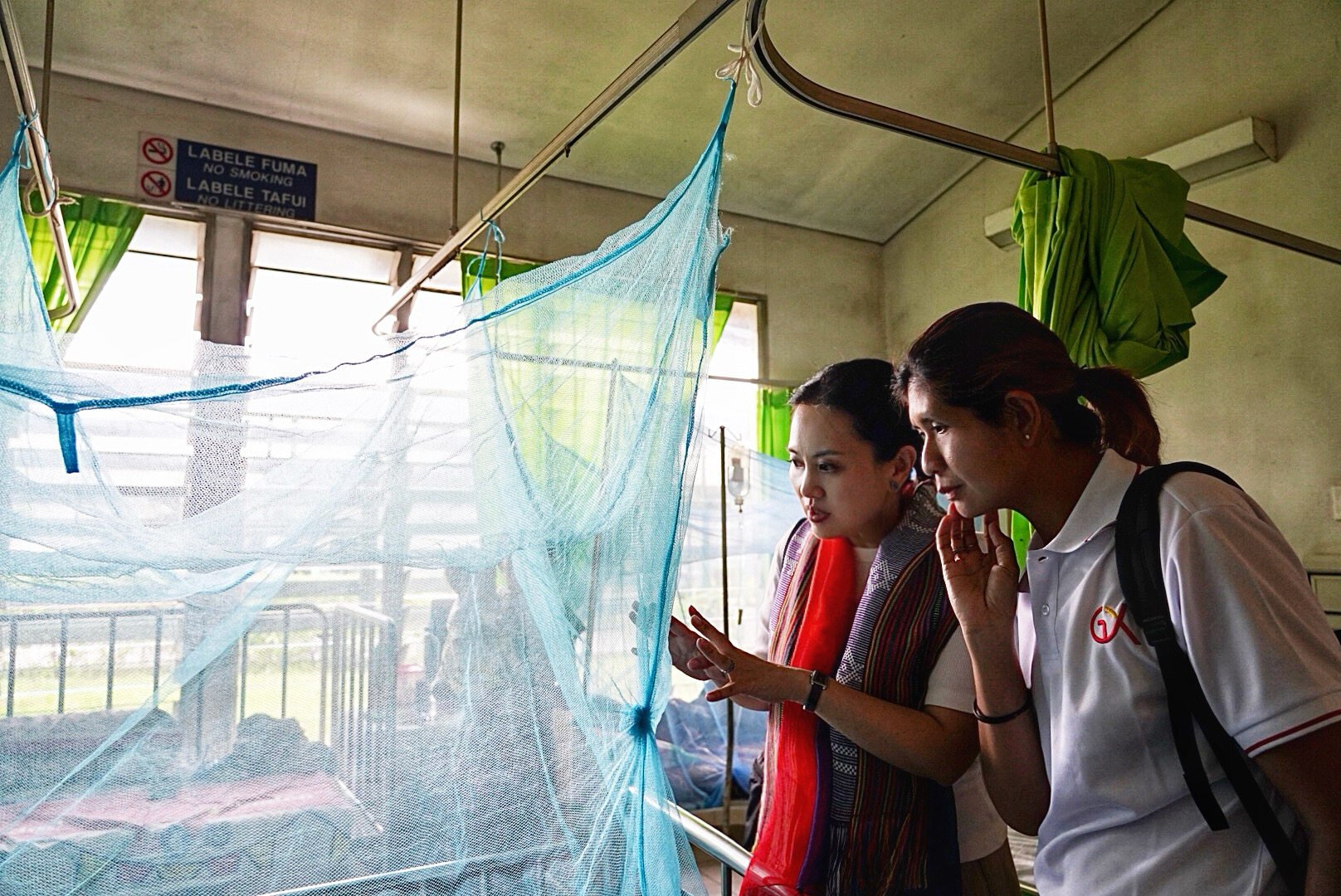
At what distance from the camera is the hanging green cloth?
177 cm

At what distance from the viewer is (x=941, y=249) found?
465 cm

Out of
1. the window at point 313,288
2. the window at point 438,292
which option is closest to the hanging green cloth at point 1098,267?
the window at point 313,288

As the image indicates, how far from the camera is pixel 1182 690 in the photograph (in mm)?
860

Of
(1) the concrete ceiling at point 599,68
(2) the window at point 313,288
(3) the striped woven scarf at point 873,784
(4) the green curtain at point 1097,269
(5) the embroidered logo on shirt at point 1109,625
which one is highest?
(1) the concrete ceiling at point 599,68

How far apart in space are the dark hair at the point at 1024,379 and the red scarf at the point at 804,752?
1.20ft

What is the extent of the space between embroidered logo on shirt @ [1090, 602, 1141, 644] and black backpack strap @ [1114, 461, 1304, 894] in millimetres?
19

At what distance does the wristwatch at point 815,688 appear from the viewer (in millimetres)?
1161

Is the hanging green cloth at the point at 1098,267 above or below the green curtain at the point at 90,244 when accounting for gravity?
below

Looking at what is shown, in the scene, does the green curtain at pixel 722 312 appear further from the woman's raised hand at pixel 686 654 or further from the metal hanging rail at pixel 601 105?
the woman's raised hand at pixel 686 654

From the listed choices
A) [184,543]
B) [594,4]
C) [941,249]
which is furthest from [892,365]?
[941,249]

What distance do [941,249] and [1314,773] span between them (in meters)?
4.13

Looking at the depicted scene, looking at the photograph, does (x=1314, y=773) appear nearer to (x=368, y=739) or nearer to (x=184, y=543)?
(x=368, y=739)

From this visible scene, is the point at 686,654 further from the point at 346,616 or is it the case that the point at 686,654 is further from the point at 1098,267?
the point at 1098,267

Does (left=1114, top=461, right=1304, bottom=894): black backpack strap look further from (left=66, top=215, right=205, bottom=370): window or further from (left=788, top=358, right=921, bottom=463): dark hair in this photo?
(left=66, top=215, right=205, bottom=370): window
